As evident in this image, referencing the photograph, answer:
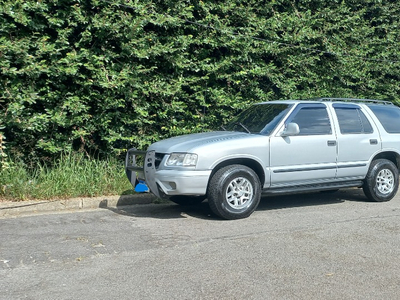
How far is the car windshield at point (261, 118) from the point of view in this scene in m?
7.72

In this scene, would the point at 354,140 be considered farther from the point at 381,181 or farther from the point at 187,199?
the point at 187,199

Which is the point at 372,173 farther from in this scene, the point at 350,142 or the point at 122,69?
the point at 122,69


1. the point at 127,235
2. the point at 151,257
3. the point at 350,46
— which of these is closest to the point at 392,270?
the point at 151,257

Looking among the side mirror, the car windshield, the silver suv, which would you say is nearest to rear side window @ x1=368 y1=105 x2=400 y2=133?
the silver suv

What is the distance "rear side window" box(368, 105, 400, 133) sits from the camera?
8867 mm

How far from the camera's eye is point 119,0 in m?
8.83

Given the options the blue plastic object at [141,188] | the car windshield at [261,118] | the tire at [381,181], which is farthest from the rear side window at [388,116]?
the blue plastic object at [141,188]

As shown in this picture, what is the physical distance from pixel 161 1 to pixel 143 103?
1.97m

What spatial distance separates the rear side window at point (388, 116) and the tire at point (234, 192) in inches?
117

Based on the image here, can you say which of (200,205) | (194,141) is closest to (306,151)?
(194,141)

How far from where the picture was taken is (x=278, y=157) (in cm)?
746

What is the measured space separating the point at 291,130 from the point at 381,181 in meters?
2.34

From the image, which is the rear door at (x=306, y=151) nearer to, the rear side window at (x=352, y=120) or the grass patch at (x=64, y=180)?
the rear side window at (x=352, y=120)

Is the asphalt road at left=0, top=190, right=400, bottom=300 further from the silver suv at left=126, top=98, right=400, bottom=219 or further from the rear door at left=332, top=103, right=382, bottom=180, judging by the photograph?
the rear door at left=332, top=103, right=382, bottom=180
